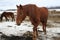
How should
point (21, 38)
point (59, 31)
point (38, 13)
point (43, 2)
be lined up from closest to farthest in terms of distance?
point (38, 13) → point (21, 38) → point (59, 31) → point (43, 2)

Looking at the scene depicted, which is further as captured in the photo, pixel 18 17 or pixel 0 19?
pixel 0 19

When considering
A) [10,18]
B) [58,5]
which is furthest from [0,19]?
[58,5]

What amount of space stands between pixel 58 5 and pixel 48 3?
21 cm

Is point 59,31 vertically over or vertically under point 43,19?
under

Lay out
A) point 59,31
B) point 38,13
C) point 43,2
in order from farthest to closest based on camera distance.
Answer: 1. point 43,2
2. point 59,31
3. point 38,13

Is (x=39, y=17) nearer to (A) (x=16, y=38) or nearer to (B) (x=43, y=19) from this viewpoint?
(B) (x=43, y=19)

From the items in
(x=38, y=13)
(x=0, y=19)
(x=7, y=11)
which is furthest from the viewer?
(x=7, y=11)

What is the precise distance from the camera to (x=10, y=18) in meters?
3.64

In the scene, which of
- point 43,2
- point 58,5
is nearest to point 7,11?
point 43,2

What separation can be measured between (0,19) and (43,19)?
1664 mm

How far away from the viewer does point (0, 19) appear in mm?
3590

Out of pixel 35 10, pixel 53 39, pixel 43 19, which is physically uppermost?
pixel 35 10

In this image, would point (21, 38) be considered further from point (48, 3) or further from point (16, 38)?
point (48, 3)

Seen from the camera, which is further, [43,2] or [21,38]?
[43,2]
